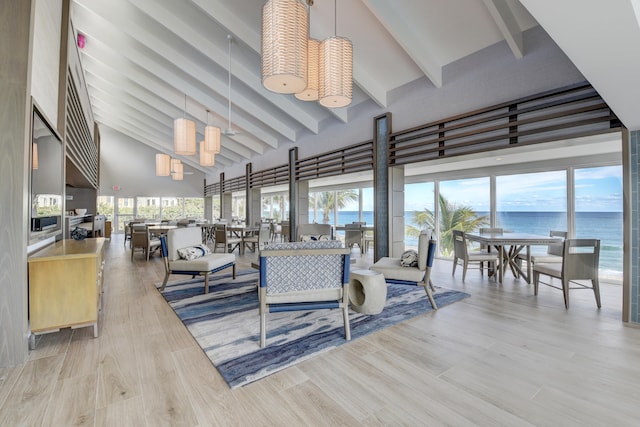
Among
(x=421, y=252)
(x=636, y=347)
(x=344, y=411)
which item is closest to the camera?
(x=344, y=411)

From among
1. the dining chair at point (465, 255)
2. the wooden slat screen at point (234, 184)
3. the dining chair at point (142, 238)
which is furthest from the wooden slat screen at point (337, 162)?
the dining chair at point (142, 238)

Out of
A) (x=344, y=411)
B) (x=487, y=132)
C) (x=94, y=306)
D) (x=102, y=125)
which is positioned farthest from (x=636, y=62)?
(x=102, y=125)

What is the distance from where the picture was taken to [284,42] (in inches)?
86.7

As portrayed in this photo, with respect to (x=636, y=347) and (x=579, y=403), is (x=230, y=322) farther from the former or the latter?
(x=636, y=347)

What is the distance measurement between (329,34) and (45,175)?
12.3ft

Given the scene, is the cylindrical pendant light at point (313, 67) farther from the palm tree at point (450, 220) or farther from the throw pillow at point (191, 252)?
the palm tree at point (450, 220)

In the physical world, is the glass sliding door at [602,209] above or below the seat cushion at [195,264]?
above

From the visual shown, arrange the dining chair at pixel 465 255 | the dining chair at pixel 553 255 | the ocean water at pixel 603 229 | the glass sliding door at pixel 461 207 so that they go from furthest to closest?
the glass sliding door at pixel 461 207 < the ocean water at pixel 603 229 < the dining chair at pixel 465 255 < the dining chair at pixel 553 255

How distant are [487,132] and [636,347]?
2.52 m

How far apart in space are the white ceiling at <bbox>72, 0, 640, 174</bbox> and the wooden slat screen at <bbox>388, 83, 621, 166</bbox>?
359 millimetres

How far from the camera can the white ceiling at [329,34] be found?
1670 mm

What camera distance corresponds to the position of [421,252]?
3.06 meters

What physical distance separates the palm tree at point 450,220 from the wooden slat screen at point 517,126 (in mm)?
3009

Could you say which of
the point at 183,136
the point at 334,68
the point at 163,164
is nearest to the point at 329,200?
the point at 163,164
